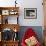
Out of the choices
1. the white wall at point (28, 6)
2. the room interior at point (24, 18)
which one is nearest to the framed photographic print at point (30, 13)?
the room interior at point (24, 18)

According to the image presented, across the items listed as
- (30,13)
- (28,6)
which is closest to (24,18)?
(30,13)

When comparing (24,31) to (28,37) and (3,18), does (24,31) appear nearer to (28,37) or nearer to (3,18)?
(28,37)

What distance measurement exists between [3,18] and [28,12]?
3.21 feet

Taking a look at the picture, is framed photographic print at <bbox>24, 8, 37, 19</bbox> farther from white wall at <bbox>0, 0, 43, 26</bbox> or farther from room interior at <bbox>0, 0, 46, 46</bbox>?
white wall at <bbox>0, 0, 43, 26</bbox>

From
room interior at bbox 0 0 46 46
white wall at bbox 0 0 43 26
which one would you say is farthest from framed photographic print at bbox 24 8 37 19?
white wall at bbox 0 0 43 26

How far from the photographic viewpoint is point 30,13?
598cm

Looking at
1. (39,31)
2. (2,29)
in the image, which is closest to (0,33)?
(2,29)

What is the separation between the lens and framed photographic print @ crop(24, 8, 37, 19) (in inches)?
234

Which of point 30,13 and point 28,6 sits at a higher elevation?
point 28,6

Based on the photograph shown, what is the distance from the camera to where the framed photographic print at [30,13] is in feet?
19.5

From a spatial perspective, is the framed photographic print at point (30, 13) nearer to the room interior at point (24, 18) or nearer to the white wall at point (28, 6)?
the room interior at point (24, 18)

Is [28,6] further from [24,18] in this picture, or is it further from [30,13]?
[24,18]

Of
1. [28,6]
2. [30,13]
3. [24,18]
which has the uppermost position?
[28,6]

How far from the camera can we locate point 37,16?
5973 mm
